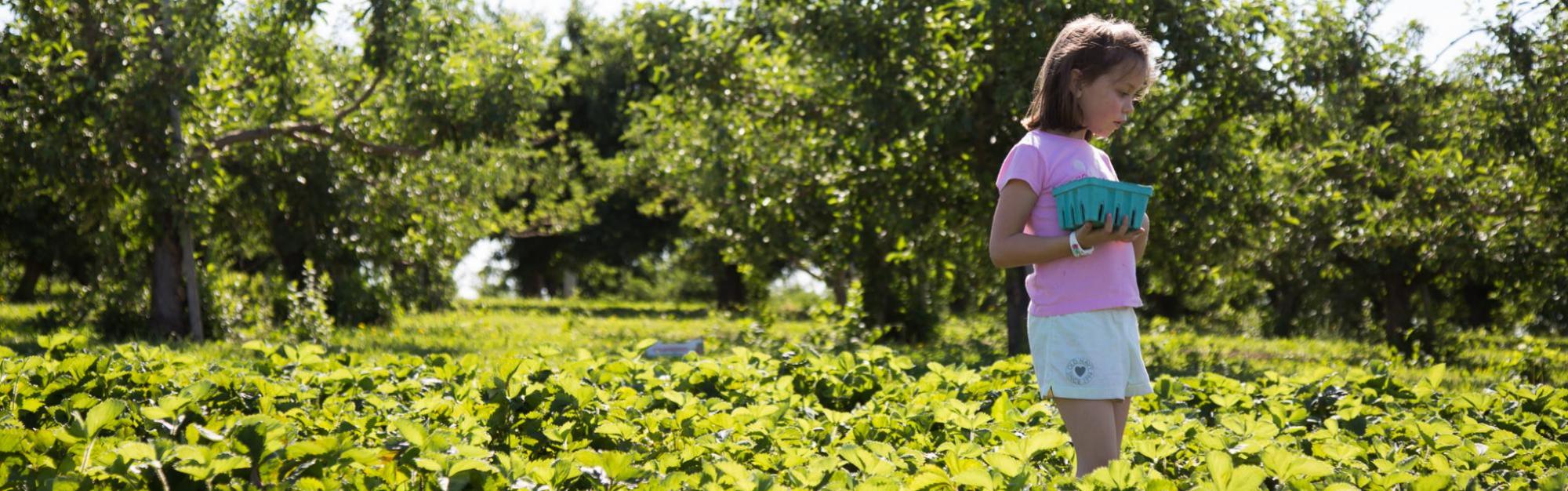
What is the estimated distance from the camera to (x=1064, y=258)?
122 inches

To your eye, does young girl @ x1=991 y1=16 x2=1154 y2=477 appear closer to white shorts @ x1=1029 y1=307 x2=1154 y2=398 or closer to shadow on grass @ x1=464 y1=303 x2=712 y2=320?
white shorts @ x1=1029 y1=307 x2=1154 y2=398

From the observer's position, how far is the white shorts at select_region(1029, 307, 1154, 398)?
305cm

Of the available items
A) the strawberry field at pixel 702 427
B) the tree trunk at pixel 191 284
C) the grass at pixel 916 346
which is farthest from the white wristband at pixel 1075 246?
the tree trunk at pixel 191 284

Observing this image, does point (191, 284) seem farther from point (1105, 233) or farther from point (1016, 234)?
point (1105, 233)

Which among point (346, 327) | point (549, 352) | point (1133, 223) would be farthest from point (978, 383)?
point (346, 327)

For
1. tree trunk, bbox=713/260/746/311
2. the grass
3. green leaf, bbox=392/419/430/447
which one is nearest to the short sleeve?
green leaf, bbox=392/419/430/447

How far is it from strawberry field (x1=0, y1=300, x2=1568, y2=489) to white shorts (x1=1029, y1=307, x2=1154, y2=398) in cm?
22

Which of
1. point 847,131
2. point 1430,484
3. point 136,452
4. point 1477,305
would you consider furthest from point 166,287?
point 1477,305

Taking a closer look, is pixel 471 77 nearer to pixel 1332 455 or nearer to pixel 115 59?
pixel 115 59

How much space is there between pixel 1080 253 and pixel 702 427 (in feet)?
5.88

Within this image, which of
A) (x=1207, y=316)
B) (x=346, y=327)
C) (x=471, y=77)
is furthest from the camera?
(x=1207, y=316)

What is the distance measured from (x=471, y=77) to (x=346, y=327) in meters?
4.50

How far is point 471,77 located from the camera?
11711 mm

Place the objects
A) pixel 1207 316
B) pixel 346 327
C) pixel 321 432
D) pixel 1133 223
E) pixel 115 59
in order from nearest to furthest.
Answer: pixel 1133 223 → pixel 321 432 → pixel 115 59 → pixel 346 327 → pixel 1207 316
